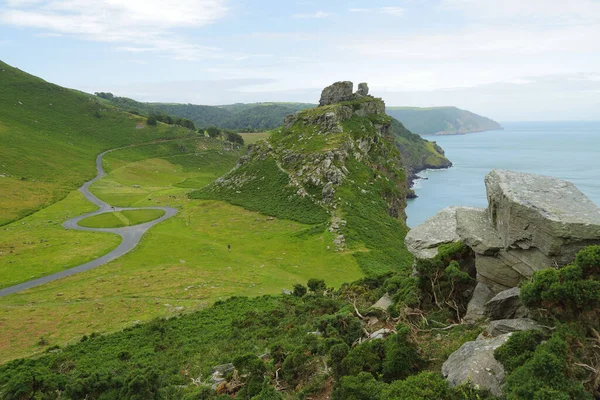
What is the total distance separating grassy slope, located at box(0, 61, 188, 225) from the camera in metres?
95.0

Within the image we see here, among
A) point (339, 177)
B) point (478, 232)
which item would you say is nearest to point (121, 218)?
point (339, 177)

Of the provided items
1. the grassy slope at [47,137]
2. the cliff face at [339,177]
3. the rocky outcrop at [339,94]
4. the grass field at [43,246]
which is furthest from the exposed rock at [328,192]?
the grassy slope at [47,137]

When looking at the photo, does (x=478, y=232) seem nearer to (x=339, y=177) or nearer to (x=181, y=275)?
(x=181, y=275)

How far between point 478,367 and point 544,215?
6.03m

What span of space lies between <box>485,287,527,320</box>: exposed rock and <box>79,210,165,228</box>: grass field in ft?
231

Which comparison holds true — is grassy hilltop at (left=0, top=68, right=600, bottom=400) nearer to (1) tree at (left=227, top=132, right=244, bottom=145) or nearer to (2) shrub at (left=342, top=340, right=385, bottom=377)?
(2) shrub at (left=342, top=340, right=385, bottom=377)

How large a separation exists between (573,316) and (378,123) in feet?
273

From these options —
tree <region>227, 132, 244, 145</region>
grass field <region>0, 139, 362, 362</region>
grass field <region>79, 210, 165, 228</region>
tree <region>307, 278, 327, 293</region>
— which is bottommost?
grass field <region>0, 139, 362, 362</region>

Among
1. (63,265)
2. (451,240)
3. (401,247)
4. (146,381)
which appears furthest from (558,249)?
(63,265)

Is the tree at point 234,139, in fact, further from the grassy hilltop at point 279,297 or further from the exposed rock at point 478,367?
the exposed rock at point 478,367

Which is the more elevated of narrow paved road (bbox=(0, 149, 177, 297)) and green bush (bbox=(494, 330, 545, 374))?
green bush (bbox=(494, 330, 545, 374))

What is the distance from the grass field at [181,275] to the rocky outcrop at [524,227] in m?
29.3

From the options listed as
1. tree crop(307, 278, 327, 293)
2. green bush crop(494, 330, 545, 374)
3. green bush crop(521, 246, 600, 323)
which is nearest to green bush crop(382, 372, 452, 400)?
green bush crop(494, 330, 545, 374)

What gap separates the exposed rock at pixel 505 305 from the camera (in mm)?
14188
